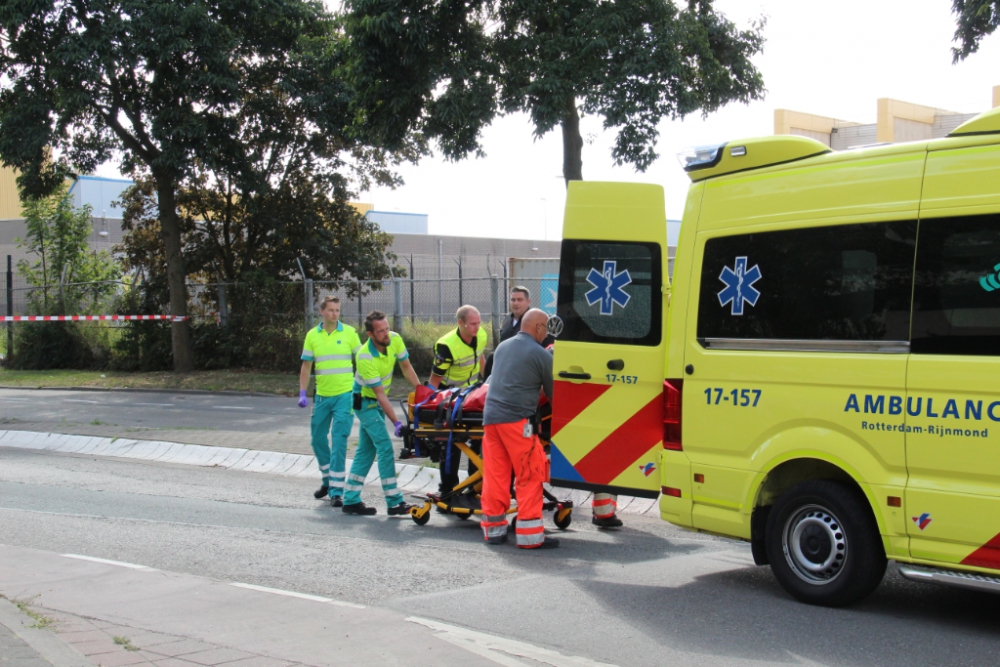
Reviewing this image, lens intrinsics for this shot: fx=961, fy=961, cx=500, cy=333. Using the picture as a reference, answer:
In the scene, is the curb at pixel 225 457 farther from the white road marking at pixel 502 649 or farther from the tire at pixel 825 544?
the white road marking at pixel 502 649

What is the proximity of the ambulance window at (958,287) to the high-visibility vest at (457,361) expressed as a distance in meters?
4.68

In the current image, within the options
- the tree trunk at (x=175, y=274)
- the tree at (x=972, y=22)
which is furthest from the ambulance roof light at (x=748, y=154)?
the tree trunk at (x=175, y=274)

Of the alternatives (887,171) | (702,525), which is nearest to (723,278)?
(887,171)

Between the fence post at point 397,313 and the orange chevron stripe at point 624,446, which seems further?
the fence post at point 397,313

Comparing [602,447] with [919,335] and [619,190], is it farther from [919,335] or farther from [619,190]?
[919,335]

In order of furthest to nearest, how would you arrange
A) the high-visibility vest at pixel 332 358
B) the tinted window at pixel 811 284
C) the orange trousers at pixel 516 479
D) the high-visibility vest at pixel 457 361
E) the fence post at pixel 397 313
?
the fence post at pixel 397 313
the high-visibility vest at pixel 332 358
the high-visibility vest at pixel 457 361
the orange trousers at pixel 516 479
the tinted window at pixel 811 284

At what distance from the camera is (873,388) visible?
5.35m

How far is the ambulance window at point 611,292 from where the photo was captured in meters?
6.88

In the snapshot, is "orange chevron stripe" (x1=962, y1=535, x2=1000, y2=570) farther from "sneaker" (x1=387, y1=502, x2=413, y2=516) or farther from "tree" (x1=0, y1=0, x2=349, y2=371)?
"tree" (x1=0, y1=0, x2=349, y2=371)

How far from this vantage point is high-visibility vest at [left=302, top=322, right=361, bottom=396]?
9.55m

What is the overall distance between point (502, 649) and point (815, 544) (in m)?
2.04

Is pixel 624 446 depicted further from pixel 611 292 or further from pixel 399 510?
pixel 399 510

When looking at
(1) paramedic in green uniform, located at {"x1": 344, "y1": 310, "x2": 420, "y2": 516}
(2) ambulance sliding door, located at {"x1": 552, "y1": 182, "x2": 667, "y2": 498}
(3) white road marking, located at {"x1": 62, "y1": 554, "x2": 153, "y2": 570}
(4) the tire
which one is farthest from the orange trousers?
(3) white road marking, located at {"x1": 62, "y1": 554, "x2": 153, "y2": 570}

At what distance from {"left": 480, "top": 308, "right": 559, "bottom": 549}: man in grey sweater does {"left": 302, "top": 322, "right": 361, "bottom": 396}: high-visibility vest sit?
236cm
